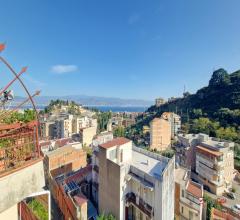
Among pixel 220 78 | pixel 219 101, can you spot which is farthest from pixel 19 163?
pixel 220 78

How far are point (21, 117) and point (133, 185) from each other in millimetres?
12357

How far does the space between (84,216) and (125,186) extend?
12.5 feet

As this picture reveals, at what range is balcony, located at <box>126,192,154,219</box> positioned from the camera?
13.9 m

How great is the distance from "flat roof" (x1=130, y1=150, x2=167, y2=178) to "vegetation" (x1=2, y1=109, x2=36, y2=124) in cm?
1116

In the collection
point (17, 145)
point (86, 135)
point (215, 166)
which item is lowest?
point (215, 166)

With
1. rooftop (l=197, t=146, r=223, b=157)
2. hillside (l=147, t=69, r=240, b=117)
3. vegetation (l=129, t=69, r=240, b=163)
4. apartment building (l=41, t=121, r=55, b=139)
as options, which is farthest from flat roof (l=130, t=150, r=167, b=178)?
hillside (l=147, t=69, r=240, b=117)

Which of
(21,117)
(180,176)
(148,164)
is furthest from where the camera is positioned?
(180,176)

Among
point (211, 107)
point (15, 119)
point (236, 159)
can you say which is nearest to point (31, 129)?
point (15, 119)

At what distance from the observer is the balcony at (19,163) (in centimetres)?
369

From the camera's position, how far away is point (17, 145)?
4156 mm

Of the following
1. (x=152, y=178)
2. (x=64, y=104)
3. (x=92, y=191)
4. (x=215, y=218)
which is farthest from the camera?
(x=64, y=104)

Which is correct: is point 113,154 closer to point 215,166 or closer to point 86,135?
point 215,166

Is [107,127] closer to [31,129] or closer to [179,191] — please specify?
[179,191]

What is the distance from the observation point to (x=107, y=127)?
66.4 metres
